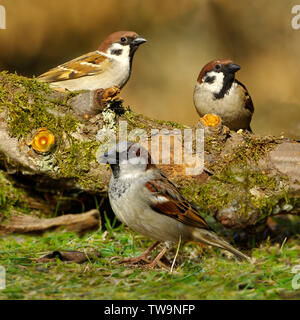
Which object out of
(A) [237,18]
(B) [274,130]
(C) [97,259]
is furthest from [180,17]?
(C) [97,259]

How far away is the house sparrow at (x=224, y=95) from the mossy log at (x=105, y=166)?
3.31ft

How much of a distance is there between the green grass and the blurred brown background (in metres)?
3.65

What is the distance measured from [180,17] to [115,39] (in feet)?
9.31

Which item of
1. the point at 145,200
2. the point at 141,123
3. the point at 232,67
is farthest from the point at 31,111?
the point at 232,67

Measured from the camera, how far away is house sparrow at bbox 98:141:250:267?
3.71 meters

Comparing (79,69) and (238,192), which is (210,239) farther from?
(79,69)

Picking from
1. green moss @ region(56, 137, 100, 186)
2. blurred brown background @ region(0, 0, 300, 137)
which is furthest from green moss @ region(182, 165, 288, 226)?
blurred brown background @ region(0, 0, 300, 137)

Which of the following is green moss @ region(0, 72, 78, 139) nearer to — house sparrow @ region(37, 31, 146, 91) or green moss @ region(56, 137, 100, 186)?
green moss @ region(56, 137, 100, 186)

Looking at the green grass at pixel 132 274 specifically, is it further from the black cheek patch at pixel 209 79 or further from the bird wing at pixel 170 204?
the black cheek patch at pixel 209 79

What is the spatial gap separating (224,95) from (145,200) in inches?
92.2

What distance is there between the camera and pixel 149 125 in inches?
186

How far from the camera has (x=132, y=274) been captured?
363 cm

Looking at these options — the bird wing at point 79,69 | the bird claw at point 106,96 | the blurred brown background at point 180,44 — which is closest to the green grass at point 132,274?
the bird claw at point 106,96

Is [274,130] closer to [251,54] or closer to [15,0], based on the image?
[251,54]
